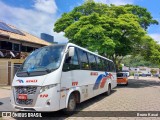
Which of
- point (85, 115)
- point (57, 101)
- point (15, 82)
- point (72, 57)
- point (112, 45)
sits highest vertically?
point (112, 45)

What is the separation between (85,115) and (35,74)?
2607 millimetres

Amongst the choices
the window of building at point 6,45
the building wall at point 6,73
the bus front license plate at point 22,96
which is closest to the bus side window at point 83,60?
the bus front license plate at point 22,96

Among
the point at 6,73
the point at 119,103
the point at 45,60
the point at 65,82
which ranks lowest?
the point at 119,103

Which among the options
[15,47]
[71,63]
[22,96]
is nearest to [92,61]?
[71,63]

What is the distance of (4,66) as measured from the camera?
67.4ft

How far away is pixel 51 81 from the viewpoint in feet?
25.8

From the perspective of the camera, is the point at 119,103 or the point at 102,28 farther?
the point at 102,28

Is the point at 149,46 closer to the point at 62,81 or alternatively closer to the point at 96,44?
the point at 96,44

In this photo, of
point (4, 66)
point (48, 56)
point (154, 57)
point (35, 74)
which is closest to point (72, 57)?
point (48, 56)

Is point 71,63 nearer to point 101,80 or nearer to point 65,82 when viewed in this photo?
point 65,82

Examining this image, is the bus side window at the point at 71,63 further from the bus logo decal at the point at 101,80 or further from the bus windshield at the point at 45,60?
the bus logo decal at the point at 101,80

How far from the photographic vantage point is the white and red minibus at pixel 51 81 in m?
7.73

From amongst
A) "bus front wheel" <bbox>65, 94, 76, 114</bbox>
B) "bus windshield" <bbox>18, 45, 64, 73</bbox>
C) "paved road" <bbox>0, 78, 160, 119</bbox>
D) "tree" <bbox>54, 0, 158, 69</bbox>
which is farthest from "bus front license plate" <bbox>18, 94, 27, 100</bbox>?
"tree" <bbox>54, 0, 158, 69</bbox>

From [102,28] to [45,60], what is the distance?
1488cm
